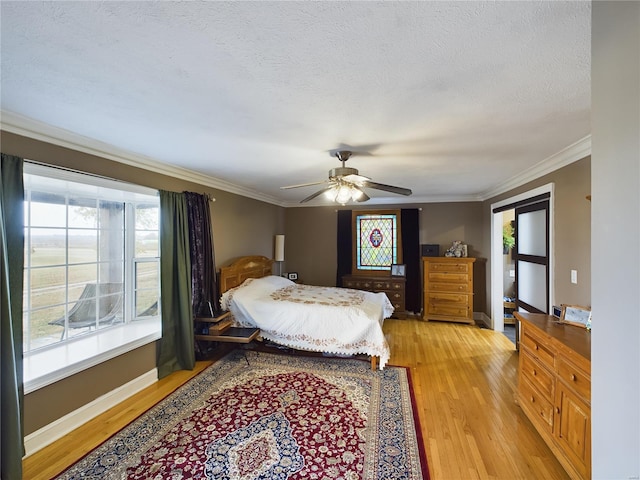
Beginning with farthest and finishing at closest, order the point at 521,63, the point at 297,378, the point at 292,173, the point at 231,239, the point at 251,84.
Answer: the point at 231,239
the point at 292,173
the point at 297,378
the point at 251,84
the point at 521,63

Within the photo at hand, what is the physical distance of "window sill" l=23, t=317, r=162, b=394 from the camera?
1.96 metres

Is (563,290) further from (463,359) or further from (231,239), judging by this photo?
(231,239)

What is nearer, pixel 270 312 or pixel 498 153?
pixel 498 153

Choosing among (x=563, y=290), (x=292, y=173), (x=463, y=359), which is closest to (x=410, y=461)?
(x=463, y=359)

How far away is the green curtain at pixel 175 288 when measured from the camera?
9.35ft

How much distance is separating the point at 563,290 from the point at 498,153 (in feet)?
4.82

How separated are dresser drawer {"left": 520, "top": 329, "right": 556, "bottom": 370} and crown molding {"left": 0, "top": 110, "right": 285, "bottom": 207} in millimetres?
3722

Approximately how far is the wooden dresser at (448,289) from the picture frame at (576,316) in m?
2.55

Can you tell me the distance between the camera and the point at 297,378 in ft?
9.33

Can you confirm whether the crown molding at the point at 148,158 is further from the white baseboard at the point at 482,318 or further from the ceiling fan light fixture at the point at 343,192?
the white baseboard at the point at 482,318

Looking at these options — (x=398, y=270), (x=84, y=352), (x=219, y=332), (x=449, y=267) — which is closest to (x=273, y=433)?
(x=219, y=332)

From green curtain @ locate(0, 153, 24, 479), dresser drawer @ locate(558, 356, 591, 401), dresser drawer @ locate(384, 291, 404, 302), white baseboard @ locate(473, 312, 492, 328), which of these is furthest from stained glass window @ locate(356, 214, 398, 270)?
green curtain @ locate(0, 153, 24, 479)

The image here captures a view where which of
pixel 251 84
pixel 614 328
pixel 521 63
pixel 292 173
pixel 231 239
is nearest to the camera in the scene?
pixel 614 328

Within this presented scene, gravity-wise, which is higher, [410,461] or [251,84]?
[251,84]
